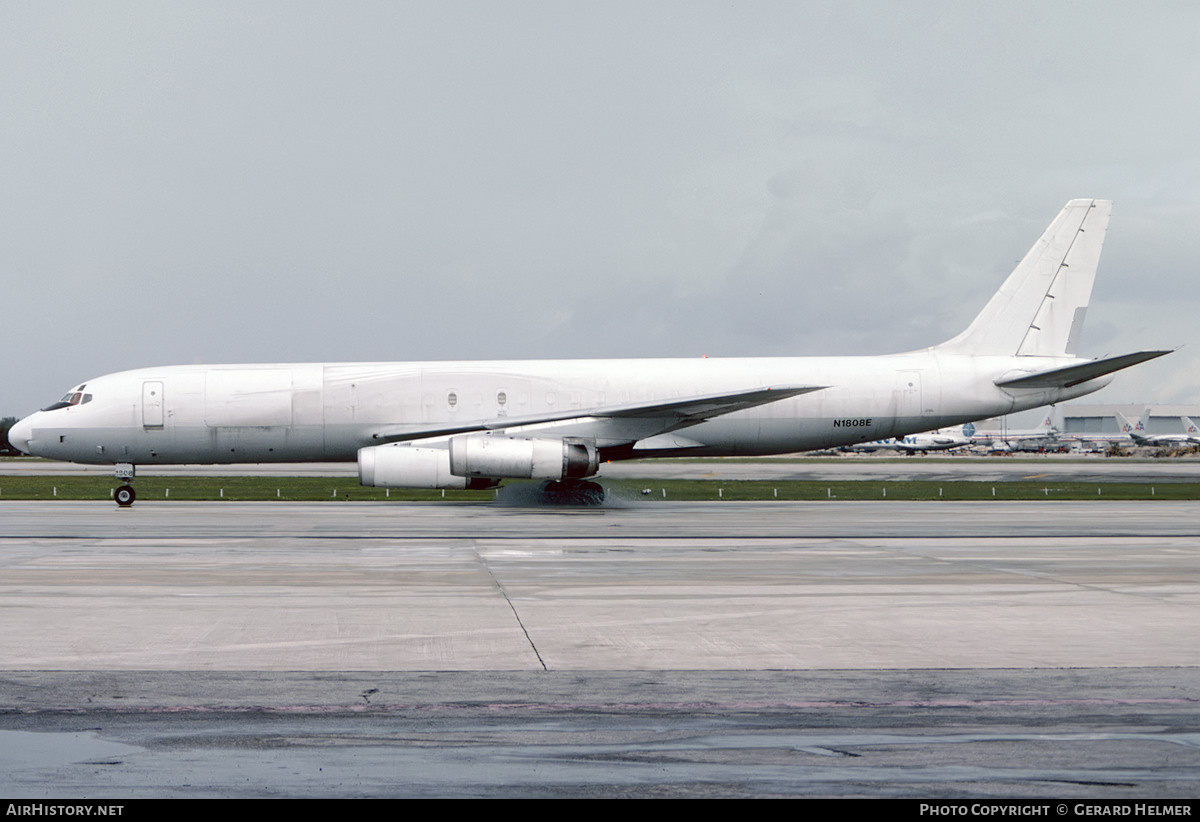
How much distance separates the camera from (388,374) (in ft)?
102

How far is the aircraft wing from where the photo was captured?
2917 cm

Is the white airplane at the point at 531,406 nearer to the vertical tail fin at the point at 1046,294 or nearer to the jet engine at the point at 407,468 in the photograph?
the vertical tail fin at the point at 1046,294

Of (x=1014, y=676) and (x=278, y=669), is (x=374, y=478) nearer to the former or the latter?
(x=278, y=669)

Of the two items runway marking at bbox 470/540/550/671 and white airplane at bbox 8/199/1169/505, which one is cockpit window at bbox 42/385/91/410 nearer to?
white airplane at bbox 8/199/1169/505

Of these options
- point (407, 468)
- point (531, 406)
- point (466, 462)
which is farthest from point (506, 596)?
point (531, 406)

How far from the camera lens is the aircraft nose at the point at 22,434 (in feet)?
103

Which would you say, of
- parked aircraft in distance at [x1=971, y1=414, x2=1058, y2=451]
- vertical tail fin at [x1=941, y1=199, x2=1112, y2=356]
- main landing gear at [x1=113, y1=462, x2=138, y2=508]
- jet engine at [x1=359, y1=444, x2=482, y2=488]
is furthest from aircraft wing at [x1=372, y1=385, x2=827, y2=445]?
parked aircraft in distance at [x1=971, y1=414, x2=1058, y2=451]

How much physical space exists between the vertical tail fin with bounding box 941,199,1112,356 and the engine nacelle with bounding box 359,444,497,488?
644 inches

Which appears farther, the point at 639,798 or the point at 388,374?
the point at 388,374

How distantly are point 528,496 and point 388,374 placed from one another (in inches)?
222

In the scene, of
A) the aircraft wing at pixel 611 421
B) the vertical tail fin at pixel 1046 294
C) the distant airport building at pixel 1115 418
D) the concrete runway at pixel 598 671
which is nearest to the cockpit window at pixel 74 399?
the aircraft wing at pixel 611 421

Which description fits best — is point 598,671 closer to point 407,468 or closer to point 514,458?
point 514,458

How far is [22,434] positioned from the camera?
103ft

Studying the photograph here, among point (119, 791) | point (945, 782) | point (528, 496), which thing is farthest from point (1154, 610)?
point (528, 496)
